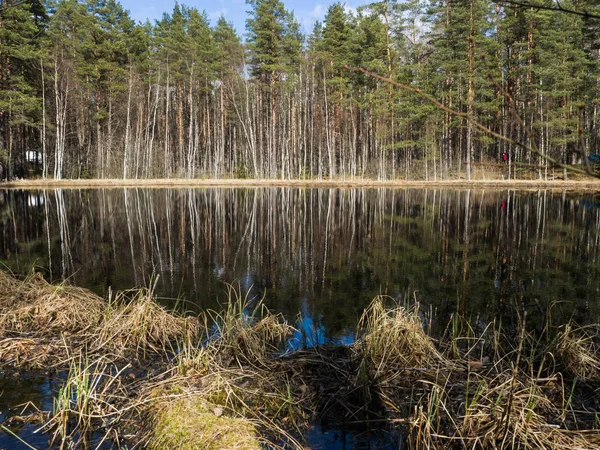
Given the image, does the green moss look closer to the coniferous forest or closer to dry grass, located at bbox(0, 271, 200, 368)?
dry grass, located at bbox(0, 271, 200, 368)

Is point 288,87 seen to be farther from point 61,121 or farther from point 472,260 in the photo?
point 472,260

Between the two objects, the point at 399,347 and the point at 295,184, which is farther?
the point at 295,184

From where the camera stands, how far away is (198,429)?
3.07 metres

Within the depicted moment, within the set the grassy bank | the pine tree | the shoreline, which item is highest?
the pine tree

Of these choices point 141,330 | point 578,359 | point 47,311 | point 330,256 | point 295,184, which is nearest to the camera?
point 578,359

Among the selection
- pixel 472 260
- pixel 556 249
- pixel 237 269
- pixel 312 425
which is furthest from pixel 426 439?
pixel 556 249

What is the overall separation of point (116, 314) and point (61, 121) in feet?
114

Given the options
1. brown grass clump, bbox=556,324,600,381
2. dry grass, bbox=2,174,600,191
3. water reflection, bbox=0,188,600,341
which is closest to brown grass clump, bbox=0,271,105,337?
water reflection, bbox=0,188,600,341

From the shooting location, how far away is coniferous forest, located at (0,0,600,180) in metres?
35.1

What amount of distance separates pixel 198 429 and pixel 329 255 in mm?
7978

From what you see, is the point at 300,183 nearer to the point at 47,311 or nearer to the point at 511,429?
the point at 47,311

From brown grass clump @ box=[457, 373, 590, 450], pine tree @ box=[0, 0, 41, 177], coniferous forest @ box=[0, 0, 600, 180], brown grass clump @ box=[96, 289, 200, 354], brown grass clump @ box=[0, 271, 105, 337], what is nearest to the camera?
brown grass clump @ box=[457, 373, 590, 450]

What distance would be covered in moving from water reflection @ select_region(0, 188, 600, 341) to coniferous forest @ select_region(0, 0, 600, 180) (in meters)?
19.8

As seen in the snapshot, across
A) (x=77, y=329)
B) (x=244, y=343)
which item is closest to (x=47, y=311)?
(x=77, y=329)
